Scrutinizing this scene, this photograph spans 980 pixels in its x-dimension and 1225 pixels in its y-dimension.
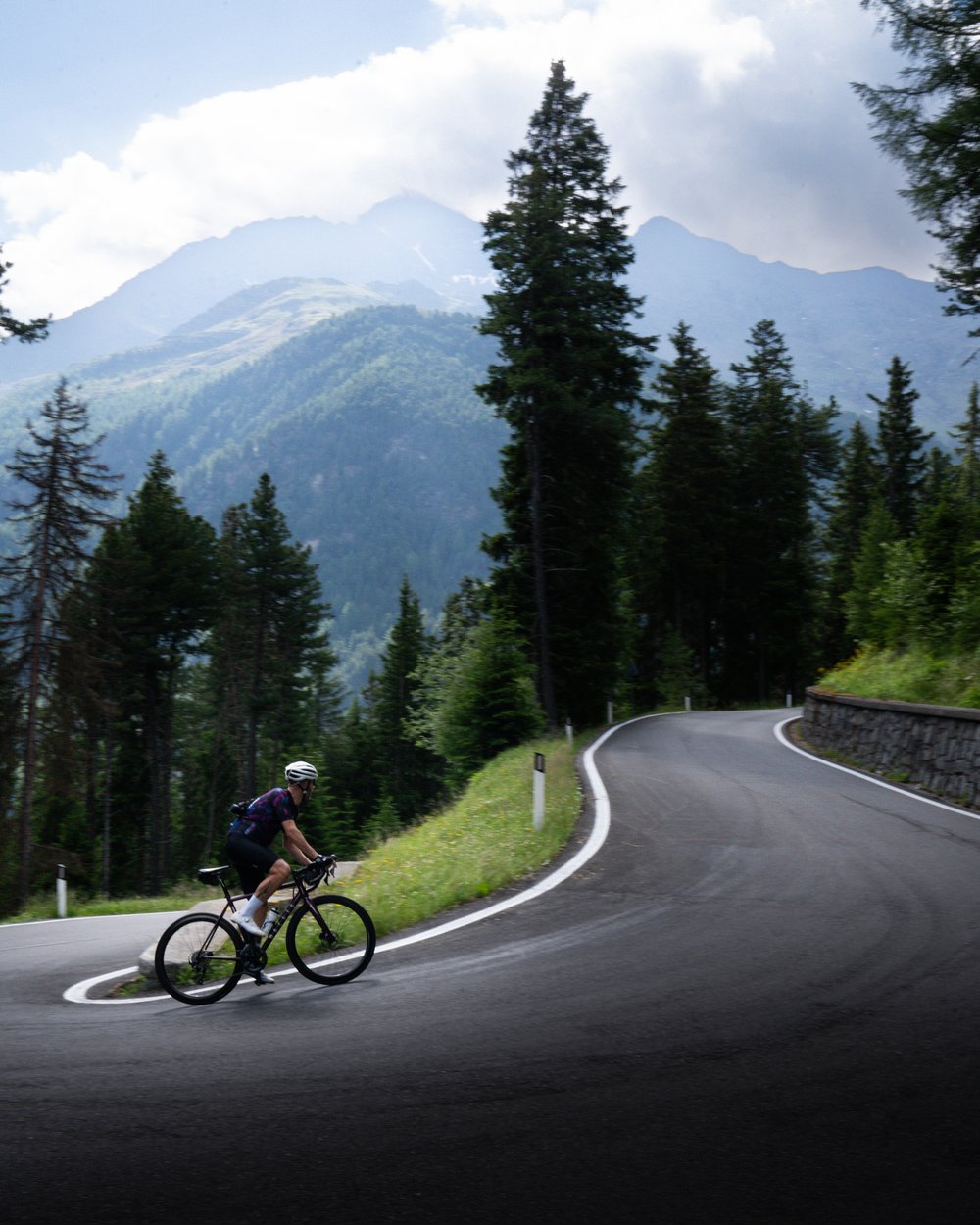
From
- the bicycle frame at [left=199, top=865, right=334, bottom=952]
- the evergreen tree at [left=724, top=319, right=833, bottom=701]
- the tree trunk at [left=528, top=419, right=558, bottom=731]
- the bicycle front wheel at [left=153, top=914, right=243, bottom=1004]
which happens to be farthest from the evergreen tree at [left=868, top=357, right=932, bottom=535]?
the bicycle front wheel at [left=153, top=914, right=243, bottom=1004]

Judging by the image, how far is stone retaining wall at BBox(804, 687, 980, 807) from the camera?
14352 mm

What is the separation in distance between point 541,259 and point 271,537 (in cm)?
2864

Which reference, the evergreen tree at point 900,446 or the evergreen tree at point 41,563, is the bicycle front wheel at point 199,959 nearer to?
the evergreen tree at point 41,563

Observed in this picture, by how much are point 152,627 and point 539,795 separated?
33630 mm

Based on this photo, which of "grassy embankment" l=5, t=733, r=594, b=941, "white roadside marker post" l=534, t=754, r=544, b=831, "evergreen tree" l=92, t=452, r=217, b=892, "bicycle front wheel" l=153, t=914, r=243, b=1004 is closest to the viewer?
"bicycle front wheel" l=153, t=914, r=243, b=1004

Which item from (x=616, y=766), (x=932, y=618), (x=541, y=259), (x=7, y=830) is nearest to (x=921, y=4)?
(x=932, y=618)

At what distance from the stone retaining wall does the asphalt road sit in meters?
5.36

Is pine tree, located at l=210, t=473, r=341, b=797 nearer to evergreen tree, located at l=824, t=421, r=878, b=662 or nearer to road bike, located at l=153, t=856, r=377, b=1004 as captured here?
evergreen tree, located at l=824, t=421, r=878, b=662

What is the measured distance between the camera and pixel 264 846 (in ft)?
25.4

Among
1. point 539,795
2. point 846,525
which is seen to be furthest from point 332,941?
point 846,525

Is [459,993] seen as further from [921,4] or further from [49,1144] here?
[921,4]

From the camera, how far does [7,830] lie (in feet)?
96.1

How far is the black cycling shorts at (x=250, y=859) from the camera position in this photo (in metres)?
7.66

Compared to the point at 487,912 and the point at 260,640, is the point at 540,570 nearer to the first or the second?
the point at 487,912
